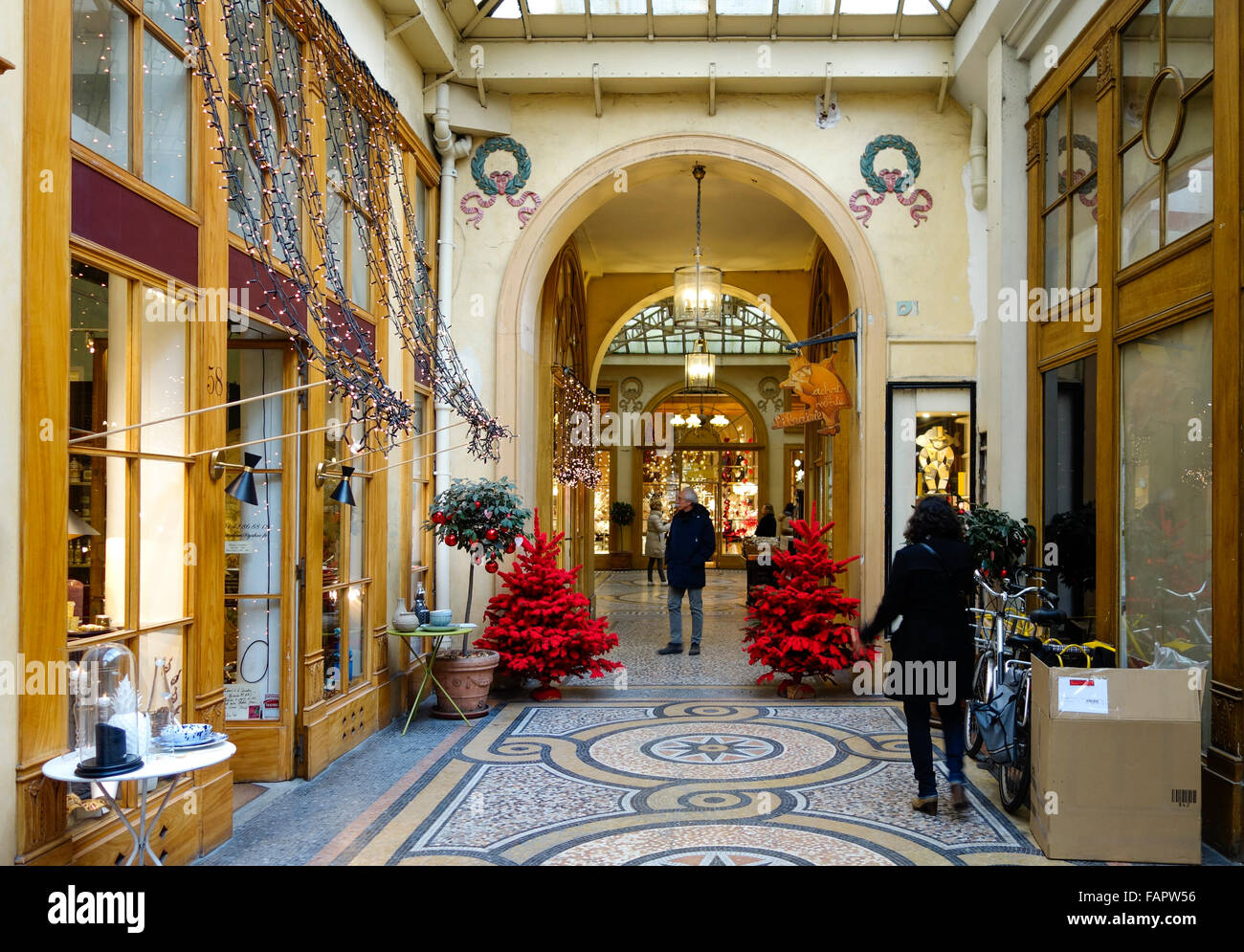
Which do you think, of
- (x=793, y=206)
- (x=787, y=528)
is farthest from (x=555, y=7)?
(x=787, y=528)

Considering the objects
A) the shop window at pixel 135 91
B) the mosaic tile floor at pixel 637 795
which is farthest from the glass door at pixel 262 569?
the shop window at pixel 135 91

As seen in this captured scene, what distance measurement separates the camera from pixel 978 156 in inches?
291

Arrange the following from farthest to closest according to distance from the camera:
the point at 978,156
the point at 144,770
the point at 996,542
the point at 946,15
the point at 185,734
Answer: the point at 978,156, the point at 946,15, the point at 996,542, the point at 185,734, the point at 144,770

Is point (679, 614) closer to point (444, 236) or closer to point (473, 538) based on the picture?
point (473, 538)

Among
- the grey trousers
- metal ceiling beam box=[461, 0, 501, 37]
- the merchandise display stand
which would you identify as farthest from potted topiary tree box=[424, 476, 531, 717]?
metal ceiling beam box=[461, 0, 501, 37]

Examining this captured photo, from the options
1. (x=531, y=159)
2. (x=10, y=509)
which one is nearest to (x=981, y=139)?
(x=531, y=159)

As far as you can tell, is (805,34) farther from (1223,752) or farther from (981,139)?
(1223,752)

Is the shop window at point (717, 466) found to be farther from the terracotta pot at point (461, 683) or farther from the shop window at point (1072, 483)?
the shop window at point (1072, 483)

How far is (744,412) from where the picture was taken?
71.7 feet

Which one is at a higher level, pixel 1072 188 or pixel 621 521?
pixel 1072 188

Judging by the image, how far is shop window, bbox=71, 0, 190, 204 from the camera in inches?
136

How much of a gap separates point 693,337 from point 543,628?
13.8 m

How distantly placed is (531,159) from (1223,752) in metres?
6.21

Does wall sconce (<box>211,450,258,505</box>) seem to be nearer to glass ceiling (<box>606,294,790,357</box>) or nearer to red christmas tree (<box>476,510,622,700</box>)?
red christmas tree (<box>476,510,622,700</box>)
